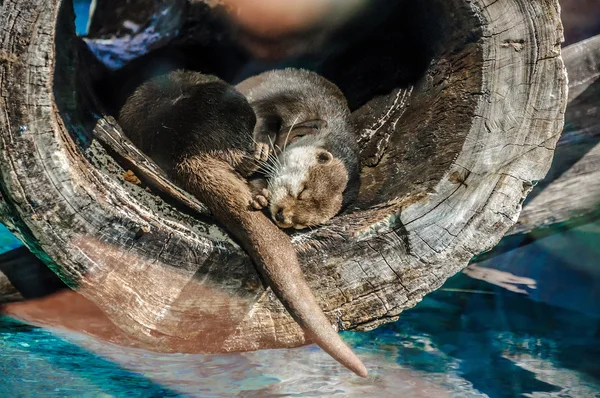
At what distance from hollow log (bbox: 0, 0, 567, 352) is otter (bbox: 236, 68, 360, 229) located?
0.73ft

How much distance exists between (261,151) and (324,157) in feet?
0.80

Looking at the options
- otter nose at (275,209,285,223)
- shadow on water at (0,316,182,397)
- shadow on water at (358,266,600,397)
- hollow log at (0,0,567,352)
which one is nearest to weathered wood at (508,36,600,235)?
shadow on water at (358,266,600,397)

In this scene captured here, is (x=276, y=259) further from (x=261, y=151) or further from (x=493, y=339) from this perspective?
(x=493, y=339)

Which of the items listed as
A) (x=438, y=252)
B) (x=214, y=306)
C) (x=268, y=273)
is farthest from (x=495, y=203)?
(x=214, y=306)

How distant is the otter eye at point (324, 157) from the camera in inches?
91.0

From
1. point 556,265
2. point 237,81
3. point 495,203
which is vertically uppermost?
point 237,81

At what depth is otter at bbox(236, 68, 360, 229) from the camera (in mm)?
2111

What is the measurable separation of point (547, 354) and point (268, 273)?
1.16m

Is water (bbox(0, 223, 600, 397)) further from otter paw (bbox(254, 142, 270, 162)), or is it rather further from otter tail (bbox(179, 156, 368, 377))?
otter paw (bbox(254, 142, 270, 162))

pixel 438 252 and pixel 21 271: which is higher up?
pixel 438 252

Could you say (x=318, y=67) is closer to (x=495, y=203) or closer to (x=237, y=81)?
(x=237, y=81)

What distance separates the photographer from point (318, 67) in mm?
2662

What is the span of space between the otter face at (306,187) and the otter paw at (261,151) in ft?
0.22

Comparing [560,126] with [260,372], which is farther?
[260,372]
